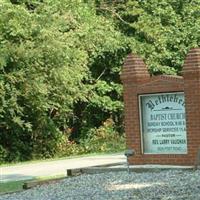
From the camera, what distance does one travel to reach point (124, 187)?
12484 mm

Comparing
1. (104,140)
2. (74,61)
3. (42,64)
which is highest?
(74,61)

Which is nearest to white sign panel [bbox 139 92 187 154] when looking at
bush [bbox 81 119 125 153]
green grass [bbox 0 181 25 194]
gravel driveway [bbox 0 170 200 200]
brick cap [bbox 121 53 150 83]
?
brick cap [bbox 121 53 150 83]

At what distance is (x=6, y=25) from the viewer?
87.4ft

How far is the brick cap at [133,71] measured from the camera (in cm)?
1620

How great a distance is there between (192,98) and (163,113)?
1046 millimetres

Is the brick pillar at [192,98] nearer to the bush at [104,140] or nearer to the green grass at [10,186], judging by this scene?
the green grass at [10,186]

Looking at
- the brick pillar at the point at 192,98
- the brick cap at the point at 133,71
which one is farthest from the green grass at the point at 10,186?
the brick pillar at the point at 192,98

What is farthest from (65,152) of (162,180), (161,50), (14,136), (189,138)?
(162,180)

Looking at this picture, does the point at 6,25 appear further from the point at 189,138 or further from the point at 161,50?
the point at 189,138

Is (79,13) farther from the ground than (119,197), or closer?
farther from the ground

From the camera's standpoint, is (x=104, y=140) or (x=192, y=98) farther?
(x=104, y=140)

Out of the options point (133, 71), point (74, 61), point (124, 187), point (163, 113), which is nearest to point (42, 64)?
point (74, 61)

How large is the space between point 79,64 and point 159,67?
17.6 feet

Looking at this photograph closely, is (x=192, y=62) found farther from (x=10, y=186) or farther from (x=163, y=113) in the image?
(x=10, y=186)
